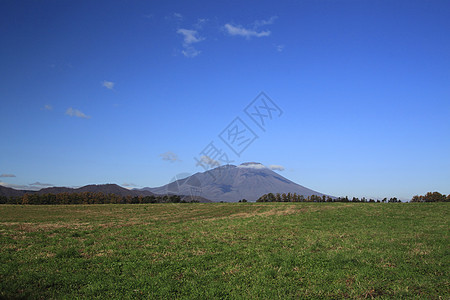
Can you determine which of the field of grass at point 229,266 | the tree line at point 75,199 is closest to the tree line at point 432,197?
the field of grass at point 229,266

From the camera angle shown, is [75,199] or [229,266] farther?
[75,199]

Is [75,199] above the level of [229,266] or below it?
above

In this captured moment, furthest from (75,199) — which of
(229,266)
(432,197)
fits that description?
(432,197)

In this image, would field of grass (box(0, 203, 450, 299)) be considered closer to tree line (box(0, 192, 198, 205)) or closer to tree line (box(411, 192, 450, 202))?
tree line (box(411, 192, 450, 202))

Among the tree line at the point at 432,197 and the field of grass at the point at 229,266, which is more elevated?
the tree line at the point at 432,197

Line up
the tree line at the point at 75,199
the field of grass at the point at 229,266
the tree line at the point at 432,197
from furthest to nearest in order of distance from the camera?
1. the tree line at the point at 75,199
2. the tree line at the point at 432,197
3. the field of grass at the point at 229,266

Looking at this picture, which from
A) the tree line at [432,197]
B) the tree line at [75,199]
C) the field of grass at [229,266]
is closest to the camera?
the field of grass at [229,266]

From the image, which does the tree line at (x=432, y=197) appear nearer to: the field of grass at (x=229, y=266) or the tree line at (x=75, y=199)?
the field of grass at (x=229, y=266)

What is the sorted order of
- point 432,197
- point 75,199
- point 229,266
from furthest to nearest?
point 75,199 → point 432,197 → point 229,266

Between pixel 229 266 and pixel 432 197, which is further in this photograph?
pixel 432 197

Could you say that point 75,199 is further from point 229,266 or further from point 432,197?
point 432,197

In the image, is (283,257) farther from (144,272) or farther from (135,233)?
(135,233)

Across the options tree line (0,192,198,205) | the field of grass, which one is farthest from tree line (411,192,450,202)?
tree line (0,192,198,205)

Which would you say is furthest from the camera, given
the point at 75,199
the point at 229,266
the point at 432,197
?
the point at 75,199
